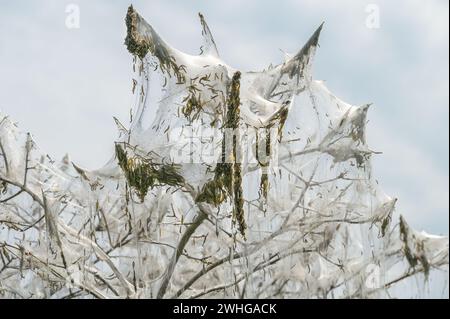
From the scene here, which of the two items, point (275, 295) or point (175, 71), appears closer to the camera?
point (175, 71)

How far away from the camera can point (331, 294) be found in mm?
12969

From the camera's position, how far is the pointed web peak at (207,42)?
433 inches

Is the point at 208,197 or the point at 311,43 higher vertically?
the point at 311,43

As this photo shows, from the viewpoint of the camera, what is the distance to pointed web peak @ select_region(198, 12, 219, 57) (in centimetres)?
1099

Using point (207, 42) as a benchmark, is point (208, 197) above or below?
below

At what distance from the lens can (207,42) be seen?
36.3 feet

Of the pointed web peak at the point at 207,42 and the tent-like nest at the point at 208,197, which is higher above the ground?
the pointed web peak at the point at 207,42

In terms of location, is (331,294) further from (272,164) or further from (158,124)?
(158,124)

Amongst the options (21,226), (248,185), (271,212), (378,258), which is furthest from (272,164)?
(21,226)

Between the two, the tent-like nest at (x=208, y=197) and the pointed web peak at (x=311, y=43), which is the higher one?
the pointed web peak at (x=311, y=43)

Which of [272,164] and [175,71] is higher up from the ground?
[175,71]
